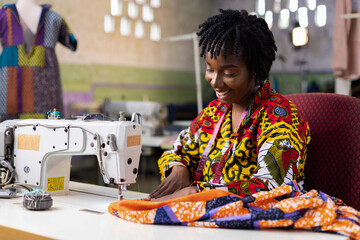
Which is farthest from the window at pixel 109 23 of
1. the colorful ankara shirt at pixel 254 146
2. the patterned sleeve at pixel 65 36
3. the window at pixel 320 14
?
the colorful ankara shirt at pixel 254 146

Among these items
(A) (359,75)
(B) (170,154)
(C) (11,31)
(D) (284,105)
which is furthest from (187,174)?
(A) (359,75)

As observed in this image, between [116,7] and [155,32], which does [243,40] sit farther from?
[155,32]

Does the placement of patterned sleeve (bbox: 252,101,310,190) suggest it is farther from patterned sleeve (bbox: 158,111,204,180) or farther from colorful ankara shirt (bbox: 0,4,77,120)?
colorful ankara shirt (bbox: 0,4,77,120)

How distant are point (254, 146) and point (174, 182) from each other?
0.28 m

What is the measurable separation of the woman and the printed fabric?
0.09m

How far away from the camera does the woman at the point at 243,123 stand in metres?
1.32

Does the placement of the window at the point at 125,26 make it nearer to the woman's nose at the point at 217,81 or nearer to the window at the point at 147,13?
the window at the point at 147,13

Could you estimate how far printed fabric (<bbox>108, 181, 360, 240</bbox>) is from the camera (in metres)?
1.10

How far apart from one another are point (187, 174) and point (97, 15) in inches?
205

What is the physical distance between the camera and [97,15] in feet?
20.9

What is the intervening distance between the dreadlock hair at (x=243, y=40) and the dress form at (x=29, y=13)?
5.79ft

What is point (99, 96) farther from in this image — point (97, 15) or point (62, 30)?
point (62, 30)

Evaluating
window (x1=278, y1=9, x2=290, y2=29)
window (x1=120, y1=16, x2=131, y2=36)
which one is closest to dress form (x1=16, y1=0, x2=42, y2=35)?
window (x1=120, y1=16, x2=131, y2=36)

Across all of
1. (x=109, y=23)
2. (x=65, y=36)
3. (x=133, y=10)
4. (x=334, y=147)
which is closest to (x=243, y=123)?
(x=334, y=147)
